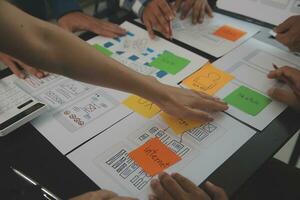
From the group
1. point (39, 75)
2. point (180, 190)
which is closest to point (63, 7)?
point (39, 75)

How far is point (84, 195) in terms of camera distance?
2.10 ft

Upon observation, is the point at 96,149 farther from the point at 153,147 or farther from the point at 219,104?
the point at 219,104

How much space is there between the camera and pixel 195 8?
1233 mm

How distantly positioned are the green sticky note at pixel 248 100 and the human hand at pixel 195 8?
1.38 ft

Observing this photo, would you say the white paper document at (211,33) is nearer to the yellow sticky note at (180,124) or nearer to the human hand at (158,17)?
the human hand at (158,17)

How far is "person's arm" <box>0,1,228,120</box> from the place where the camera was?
0.60 metres

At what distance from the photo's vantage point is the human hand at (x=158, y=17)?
1.16 meters

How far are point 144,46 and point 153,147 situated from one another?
0.45 metres

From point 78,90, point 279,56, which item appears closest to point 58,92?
point 78,90

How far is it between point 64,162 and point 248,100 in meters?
0.50

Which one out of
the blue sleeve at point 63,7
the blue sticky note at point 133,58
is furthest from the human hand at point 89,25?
the blue sticky note at point 133,58

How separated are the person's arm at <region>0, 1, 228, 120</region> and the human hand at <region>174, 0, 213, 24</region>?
48 centimetres

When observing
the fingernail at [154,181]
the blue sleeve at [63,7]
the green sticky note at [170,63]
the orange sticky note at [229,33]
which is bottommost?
the fingernail at [154,181]

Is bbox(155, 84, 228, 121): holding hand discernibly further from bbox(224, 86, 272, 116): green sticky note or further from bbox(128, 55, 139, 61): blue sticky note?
bbox(128, 55, 139, 61): blue sticky note
